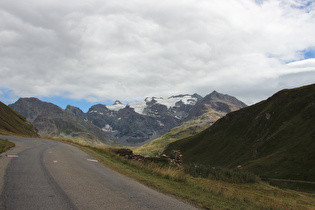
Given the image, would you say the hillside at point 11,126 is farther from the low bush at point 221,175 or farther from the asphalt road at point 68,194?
the asphalt road at point 68,194

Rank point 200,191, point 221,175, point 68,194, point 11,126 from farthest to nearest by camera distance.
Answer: point 11,126
point 221,175
point 200,191
point 68,194

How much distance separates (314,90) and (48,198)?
98.7 m

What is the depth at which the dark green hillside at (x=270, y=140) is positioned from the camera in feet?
172

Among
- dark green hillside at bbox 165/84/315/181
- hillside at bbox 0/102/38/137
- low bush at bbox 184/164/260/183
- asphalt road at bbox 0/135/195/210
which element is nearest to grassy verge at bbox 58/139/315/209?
low bush at bbox 184/164/260/183

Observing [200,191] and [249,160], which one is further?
[249,160]

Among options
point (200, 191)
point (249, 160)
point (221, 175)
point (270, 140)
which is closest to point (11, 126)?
point (249, 160)

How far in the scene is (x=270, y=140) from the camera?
7300 centimetres

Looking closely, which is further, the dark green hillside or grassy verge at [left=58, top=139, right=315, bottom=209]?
the dark green hillside

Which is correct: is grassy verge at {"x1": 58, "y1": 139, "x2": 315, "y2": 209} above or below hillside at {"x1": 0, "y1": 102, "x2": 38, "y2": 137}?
below

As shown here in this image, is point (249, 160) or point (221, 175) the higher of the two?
point (221, 175)

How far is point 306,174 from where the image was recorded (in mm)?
45031

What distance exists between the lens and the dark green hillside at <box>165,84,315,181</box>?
172 feet

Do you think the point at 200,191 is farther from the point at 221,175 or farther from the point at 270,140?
the point at 270,140

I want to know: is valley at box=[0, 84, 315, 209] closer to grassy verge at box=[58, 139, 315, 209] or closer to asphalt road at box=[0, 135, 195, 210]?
grassy verge at box=[58, 139, 315, 209]
